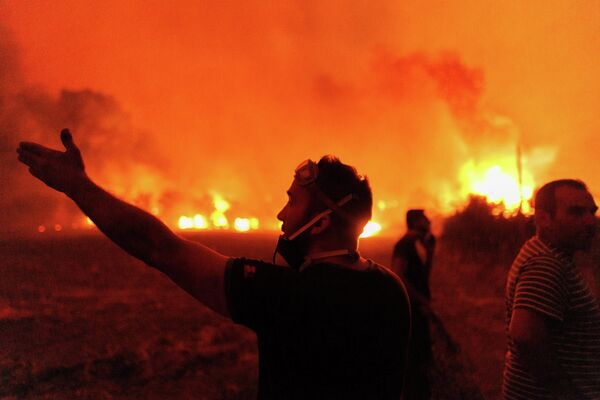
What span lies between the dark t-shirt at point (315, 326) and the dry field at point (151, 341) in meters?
3.51

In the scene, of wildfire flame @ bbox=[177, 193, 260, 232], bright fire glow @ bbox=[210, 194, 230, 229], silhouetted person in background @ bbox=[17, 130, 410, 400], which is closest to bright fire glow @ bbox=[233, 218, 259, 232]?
wildfire flame @ bbox=[177, 193, 260, 232]

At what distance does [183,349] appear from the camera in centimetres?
712

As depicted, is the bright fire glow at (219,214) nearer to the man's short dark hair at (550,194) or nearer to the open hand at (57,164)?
the man's short dark hair at (550,194)

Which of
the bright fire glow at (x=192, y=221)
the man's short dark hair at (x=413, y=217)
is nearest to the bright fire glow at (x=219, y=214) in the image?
the bright fire glow at (x=192, y=221)

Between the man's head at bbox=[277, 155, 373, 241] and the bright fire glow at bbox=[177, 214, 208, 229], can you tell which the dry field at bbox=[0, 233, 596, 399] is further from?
the bright fire glow at bbox=[177, 214, 208, 229]

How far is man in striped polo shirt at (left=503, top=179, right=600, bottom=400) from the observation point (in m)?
1.95

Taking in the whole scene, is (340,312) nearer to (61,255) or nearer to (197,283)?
(197,283)

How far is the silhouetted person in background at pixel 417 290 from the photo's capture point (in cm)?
390

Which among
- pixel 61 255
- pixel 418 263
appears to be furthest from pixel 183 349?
pixel 61 255

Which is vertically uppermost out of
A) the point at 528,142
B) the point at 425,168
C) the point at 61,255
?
the point at 425,168

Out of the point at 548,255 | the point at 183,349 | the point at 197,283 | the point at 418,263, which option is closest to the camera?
the point at 197,283

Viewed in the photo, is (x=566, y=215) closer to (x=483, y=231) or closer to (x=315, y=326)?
(x=315, y=326)

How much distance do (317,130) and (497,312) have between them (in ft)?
61.3

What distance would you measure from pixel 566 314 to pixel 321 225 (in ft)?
4.20
